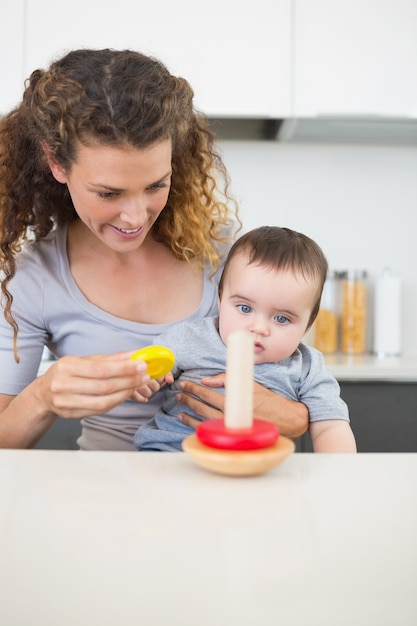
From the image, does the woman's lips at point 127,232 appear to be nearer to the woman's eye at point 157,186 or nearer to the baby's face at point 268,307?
the woman's eye at point 157,186

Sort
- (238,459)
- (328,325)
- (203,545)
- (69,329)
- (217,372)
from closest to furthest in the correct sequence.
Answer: (203,545) → (238,459) → (217,372) → (69,329) → (328,325)

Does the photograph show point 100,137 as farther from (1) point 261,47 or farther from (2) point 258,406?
(1) point 261,47

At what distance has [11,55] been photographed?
243 cm

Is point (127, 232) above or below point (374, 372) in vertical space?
above

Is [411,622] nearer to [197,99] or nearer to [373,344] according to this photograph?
[197,99]

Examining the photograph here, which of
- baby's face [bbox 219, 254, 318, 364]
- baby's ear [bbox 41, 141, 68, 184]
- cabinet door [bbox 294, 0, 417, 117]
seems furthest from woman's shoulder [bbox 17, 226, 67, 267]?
cabinet door [bbox 294, 0, 417, 117]

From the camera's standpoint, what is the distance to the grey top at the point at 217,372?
4.00ft

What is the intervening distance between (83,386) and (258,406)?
1.22 feet

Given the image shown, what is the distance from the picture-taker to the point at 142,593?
1.49ft

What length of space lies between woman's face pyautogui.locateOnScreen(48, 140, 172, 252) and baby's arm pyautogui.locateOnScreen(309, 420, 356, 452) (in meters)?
0.47

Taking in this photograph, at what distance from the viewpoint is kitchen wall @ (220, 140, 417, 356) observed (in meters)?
2.87

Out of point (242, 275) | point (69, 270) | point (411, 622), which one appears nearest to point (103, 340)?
point (69, 270)

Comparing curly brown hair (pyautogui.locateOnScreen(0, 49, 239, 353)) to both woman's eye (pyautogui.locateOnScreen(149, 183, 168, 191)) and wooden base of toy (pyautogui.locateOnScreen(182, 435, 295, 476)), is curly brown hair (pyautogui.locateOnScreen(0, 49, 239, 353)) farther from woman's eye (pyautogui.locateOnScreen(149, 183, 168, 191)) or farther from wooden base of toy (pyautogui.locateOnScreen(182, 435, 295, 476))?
wooden base of toy (pyautogui.locateOnScreen(182, 435, 295, 476))

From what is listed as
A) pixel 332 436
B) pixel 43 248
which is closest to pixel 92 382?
pixel 332 436
